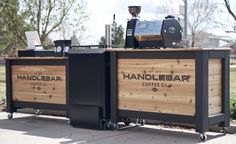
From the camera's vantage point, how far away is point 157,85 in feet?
26.2

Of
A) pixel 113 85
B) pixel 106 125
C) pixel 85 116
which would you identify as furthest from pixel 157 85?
pixel 85 116

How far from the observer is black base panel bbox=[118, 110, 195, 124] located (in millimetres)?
7640

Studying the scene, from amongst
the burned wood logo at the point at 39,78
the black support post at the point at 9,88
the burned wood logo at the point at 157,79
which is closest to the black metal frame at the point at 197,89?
the burned wood logo at the point at 157,79

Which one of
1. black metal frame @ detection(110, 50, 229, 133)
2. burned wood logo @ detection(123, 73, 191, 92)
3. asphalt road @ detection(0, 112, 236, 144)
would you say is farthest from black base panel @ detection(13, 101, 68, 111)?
burned wood logo @ detection(123, 73, 191, 92)

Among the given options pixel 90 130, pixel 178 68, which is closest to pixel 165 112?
pixel 178 68

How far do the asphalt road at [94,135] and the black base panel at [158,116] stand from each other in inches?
11.9

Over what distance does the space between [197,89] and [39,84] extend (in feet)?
12.6

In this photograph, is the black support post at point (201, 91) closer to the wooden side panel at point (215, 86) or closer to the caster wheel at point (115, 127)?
the wooden side panel at point (215, 86)

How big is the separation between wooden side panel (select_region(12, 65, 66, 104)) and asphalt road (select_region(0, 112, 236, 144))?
23.6 inches

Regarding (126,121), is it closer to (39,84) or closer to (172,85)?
(172,85)

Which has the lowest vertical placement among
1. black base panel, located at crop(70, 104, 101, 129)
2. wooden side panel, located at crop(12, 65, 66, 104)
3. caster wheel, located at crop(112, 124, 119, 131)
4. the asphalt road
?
the asphalt road

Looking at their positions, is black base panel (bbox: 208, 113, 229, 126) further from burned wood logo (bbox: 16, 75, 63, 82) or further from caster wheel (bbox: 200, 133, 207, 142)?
burned wood logo (bbox: 16, 75, 63, 82)

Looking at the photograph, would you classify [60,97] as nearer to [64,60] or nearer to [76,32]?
[64,60]

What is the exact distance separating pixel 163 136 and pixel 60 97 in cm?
255
